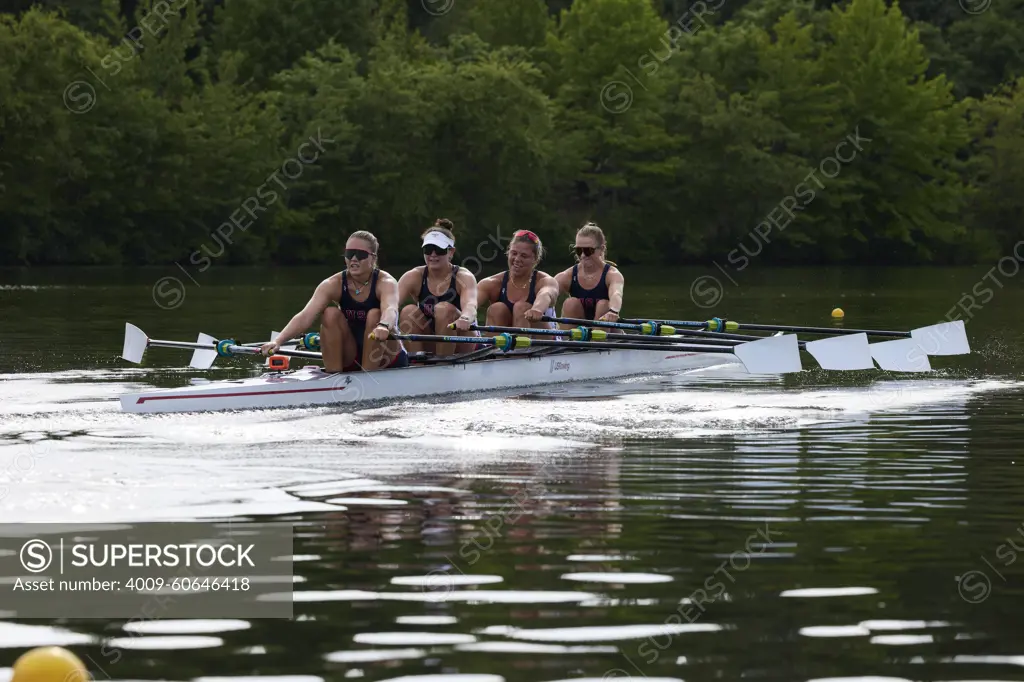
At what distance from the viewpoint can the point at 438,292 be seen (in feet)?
55.3

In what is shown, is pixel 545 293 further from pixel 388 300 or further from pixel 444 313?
Answer: pixel 388 300

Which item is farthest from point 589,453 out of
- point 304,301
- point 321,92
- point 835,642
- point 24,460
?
point 321,92

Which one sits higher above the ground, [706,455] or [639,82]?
[639,82]

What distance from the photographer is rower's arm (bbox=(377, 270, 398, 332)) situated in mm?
14945

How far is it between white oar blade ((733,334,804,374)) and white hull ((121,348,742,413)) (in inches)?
80.9

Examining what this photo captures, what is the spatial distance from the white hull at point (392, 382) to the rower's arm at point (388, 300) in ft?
1.63

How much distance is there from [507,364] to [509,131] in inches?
1790

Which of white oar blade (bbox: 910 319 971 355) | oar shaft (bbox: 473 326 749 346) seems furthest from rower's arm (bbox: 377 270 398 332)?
white oar blade (bbox: 910 319 971 355)

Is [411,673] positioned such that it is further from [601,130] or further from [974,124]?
[974,124]

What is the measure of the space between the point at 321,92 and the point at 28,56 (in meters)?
11.9

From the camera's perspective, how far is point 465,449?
12.3 meters

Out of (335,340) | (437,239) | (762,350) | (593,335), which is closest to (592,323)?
(593,335)

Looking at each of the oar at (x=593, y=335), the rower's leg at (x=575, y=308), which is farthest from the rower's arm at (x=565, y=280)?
the oar at (x=593, y=335)

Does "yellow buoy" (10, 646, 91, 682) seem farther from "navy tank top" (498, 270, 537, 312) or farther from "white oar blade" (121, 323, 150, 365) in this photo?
"navy tank top" (498, 270, 537, 312)
